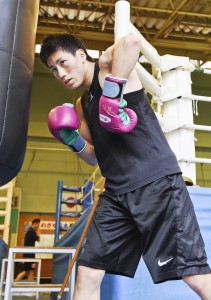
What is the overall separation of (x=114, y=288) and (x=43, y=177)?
773 centimetres

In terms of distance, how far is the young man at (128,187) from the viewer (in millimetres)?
1216

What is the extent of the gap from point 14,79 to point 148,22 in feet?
26.4

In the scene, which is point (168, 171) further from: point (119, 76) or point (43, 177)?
point (43, 177)

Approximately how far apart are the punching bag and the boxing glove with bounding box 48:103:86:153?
416mm

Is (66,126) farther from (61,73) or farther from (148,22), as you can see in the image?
(148,22)

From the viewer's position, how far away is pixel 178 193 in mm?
1318

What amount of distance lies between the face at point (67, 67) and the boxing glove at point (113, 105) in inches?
9.8

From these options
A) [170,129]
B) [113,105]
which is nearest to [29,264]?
[170,129]

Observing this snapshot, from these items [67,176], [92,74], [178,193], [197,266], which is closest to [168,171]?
[178,193]

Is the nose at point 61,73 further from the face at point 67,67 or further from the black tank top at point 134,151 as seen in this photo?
the black tank top at point 134,151

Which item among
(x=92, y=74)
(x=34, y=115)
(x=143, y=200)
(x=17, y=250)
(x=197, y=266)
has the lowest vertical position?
(x=17, y=250)

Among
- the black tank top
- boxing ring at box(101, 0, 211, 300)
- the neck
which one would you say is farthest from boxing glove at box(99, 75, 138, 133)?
boxing ring at box(101, 0, 211, 300)

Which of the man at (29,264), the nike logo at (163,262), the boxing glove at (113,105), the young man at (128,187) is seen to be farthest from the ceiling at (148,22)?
the nike logo at (163,262)

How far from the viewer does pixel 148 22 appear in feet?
27.9
